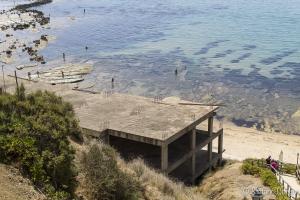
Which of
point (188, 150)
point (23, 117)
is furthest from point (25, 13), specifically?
point (23, 117)

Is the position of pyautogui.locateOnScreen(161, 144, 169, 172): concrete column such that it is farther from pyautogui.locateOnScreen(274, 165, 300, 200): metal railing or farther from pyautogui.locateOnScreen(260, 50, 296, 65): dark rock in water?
pyautogui.locateOnScreen(260, 50, 296, 65): dark rock in water

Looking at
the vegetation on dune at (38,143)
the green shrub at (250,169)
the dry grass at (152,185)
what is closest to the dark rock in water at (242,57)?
the green shrub at (250,169)

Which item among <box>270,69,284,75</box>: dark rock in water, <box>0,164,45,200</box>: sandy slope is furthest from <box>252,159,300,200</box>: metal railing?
<box>270,69,284,75</box>: dark rock in water

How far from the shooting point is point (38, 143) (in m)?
18.4

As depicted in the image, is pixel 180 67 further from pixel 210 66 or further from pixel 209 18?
pixel 209 18

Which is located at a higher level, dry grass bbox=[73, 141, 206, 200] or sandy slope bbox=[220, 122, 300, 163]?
dry grass bbox=[73, 141, 206, 200]

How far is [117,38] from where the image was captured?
89.1 m

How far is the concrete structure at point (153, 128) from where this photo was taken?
28188 millimetres

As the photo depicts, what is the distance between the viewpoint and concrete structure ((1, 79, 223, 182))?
28.2 meters

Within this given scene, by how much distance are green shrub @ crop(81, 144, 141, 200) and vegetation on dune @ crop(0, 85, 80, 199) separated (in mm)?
738

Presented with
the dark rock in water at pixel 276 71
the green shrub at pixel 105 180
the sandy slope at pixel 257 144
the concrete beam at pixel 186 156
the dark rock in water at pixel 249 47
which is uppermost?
the green shrub at pixel 105 180

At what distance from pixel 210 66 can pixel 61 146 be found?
49666 millimetres

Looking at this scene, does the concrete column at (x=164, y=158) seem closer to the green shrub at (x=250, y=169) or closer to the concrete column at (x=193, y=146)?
the concrete column at (x=193, y=146)

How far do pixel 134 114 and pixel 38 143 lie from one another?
43.5 feet
